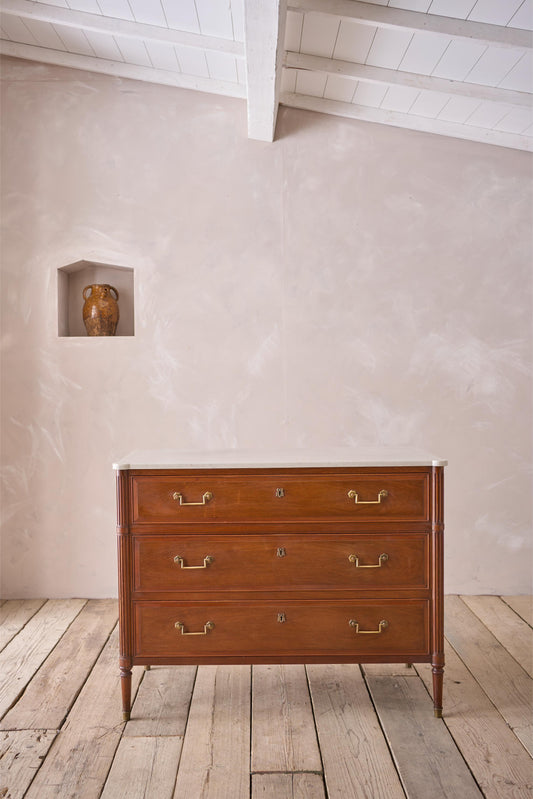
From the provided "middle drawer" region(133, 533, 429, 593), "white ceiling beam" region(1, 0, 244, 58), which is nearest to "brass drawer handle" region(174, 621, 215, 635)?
"middle drawer" region(133, 533, 429, 593)

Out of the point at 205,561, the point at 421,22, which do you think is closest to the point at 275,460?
the point at 205,561

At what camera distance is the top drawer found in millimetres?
2266

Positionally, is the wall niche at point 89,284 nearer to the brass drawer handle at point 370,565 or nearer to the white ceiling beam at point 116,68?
the white ceiling beam at point 116,68

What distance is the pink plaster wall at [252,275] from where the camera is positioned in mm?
3490

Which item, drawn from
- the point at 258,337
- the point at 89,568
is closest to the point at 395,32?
the point at 258,337

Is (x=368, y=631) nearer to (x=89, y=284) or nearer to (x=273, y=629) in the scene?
(x=273, y=629)

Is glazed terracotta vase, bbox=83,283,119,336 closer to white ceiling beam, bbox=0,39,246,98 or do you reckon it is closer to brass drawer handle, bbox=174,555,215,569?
white ceiling beam, bbox=0,39,246,98

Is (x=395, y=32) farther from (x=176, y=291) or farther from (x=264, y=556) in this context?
(x=264, y=556)

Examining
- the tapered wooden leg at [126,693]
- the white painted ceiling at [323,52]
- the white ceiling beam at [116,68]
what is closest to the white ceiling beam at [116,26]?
the white painted ceiling at [323,52]

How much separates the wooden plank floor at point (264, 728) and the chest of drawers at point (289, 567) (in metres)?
0.20

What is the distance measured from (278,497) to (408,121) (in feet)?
7.32

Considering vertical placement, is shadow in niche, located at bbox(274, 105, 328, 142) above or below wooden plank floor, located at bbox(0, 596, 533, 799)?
above

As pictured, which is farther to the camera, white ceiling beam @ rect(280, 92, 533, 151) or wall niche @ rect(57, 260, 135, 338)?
wall niche @ rect(57, 260, 135, 338)

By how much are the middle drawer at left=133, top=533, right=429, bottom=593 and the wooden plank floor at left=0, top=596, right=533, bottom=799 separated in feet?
1.47
